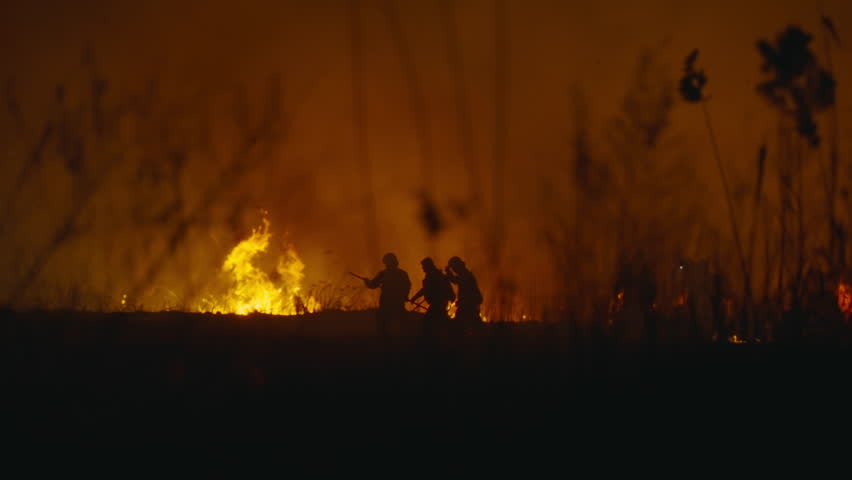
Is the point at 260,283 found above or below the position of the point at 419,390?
above

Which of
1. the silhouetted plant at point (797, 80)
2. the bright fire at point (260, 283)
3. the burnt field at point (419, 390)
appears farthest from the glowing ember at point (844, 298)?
the bright fire at point (260, 283)

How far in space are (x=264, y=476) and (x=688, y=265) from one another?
A: 2.54m

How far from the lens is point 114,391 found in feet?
10.9

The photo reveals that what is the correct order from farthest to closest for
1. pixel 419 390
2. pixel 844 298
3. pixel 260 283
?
pixel 260 283
pixel 844 298
pixel 419 390

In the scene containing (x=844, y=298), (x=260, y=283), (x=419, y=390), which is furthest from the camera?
(x=260, y=283)

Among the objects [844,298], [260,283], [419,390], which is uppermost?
[260,283]

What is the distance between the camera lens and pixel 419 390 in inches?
123

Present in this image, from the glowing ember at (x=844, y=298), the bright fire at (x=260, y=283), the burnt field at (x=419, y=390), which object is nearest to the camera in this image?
the burnt field at (x=419, y=390)

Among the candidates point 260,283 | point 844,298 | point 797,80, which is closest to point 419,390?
point 797,80

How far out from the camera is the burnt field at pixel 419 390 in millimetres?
2789

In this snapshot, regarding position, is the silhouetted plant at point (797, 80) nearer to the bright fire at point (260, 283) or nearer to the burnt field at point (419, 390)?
the burnt field at point (419, 390)

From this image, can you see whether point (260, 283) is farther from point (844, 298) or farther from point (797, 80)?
point (797, 80)

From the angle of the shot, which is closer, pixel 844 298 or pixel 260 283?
pixel 844 298

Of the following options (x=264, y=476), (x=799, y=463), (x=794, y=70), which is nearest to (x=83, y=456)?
(x=264, y=476)
